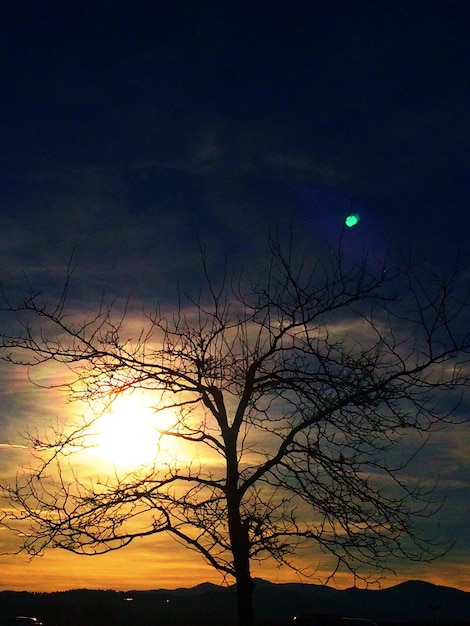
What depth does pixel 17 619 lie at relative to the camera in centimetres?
4231

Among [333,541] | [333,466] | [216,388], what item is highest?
[216,388]

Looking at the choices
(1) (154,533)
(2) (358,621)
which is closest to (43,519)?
(1) (154,533)

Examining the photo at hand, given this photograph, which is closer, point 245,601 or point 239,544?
point 245,601

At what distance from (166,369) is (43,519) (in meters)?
2.82

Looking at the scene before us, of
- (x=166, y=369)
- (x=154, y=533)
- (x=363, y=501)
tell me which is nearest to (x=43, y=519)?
(x=154, y=533)

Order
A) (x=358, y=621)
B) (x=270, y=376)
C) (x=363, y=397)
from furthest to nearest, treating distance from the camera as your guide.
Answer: (x=358, y=621) < (x=270, y=376) < (x=363, y=397)

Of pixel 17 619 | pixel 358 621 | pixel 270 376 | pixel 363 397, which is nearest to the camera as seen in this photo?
pixel 363 397

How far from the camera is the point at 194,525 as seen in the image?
12211 millimetres

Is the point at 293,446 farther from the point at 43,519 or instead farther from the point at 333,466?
the point at 43,519

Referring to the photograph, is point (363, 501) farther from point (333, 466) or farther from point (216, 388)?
point (216, 388)

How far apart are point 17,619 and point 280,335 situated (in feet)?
117

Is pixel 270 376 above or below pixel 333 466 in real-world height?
above

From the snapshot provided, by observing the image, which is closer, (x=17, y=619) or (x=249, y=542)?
(x=249, y=542)

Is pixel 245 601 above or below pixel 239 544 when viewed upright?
below
